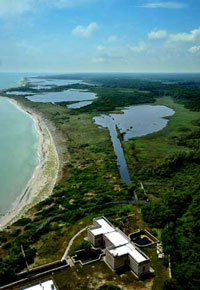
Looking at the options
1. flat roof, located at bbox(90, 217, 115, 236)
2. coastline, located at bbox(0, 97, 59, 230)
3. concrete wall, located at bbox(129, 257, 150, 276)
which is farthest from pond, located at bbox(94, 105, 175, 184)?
concrete wall, located at bbox(129, 257, 150, 276)

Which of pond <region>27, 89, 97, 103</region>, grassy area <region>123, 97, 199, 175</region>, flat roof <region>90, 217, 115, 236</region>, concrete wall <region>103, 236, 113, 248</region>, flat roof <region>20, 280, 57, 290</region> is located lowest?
flat roof <region>20, 280, 57, 290</region>

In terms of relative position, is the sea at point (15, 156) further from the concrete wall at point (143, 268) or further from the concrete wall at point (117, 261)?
the concrete wall at point (143, 268)

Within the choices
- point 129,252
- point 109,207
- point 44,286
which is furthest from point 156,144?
point 44,286

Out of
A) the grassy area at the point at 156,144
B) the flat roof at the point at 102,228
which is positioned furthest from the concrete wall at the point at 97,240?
the grassy area at the point at 156,144

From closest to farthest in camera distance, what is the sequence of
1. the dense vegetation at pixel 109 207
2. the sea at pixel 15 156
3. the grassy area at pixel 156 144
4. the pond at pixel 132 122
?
the dense vegetation at pixel 109 207, the sea at pixel 15 156, the grassy area at pixel 156 144, the pond at pixel 132 122

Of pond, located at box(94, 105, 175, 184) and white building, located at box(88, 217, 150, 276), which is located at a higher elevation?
pond, located at box(94, 105, 175, 184)

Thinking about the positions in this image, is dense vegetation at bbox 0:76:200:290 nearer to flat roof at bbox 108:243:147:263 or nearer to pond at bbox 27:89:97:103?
flat roof at bbox 108:243:147:263
